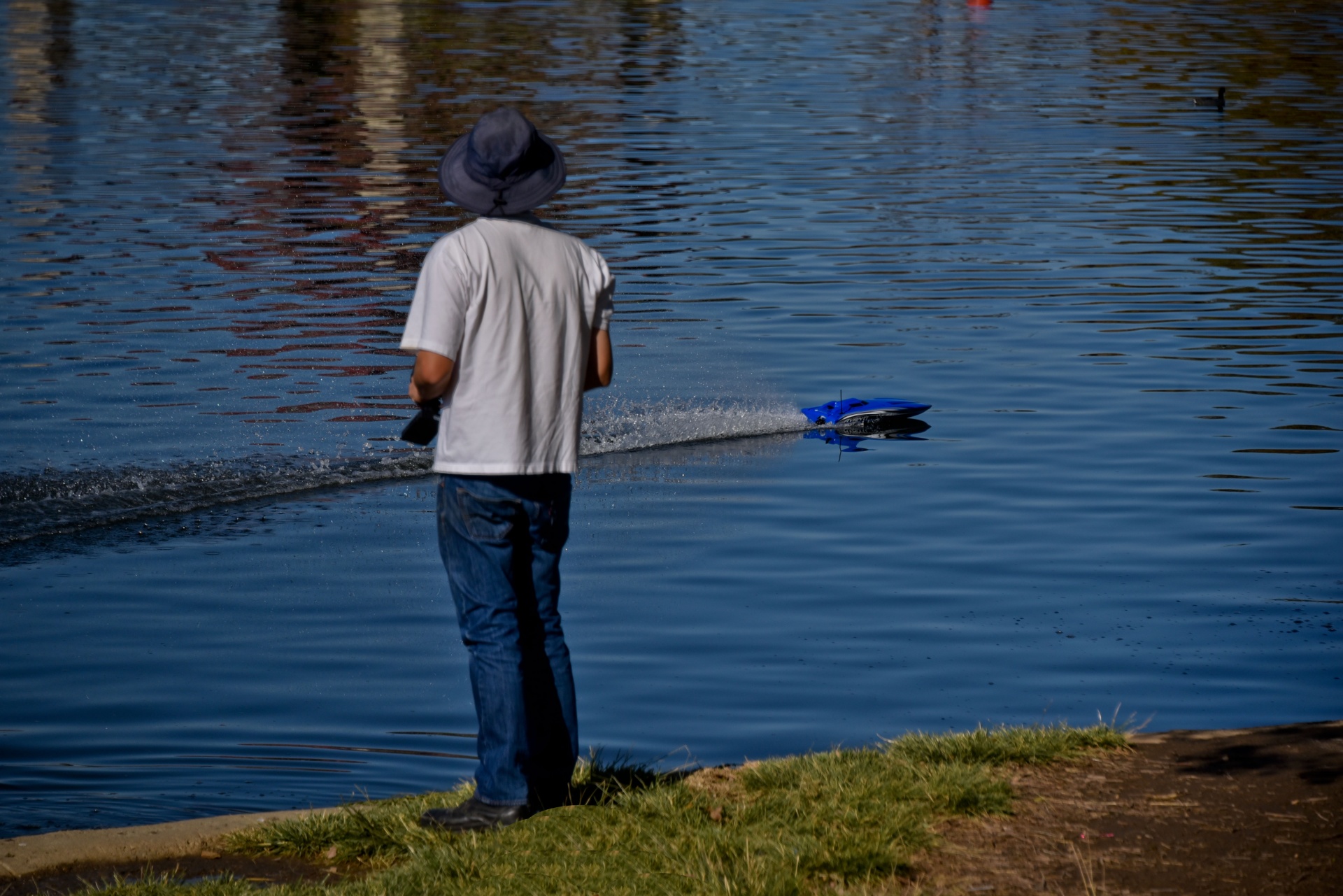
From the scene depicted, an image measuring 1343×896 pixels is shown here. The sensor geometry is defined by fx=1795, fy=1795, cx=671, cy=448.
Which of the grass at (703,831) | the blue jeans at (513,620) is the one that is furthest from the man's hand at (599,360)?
the grass at (703,831)

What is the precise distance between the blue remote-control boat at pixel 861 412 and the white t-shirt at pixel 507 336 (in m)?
8.38

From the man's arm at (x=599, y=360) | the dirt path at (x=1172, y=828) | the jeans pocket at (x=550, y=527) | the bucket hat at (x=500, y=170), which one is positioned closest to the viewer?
the dirt path at (x=1172, y=828)

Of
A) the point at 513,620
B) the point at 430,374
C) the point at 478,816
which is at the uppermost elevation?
the point at 430,374

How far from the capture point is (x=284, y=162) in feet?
103

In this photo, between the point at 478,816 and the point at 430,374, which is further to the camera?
the point at 478,816

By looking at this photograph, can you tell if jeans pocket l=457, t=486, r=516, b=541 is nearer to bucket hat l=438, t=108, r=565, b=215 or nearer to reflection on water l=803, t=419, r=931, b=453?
bucket hat l=438, t=108, r=565, b=215

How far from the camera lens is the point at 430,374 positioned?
5.69m

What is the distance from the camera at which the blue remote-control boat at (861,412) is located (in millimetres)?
14180

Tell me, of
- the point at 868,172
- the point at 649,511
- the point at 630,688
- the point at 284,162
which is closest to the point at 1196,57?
the point at 868,172

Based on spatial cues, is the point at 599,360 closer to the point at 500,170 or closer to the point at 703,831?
the point at 500,170

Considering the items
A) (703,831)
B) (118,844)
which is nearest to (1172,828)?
(703,831)

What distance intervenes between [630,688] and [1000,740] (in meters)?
2.62

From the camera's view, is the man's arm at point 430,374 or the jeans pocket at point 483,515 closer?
the man's arm at point 430,374

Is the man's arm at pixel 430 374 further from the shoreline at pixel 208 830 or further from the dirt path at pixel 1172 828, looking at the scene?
the dirt path at pixel 1172 828
